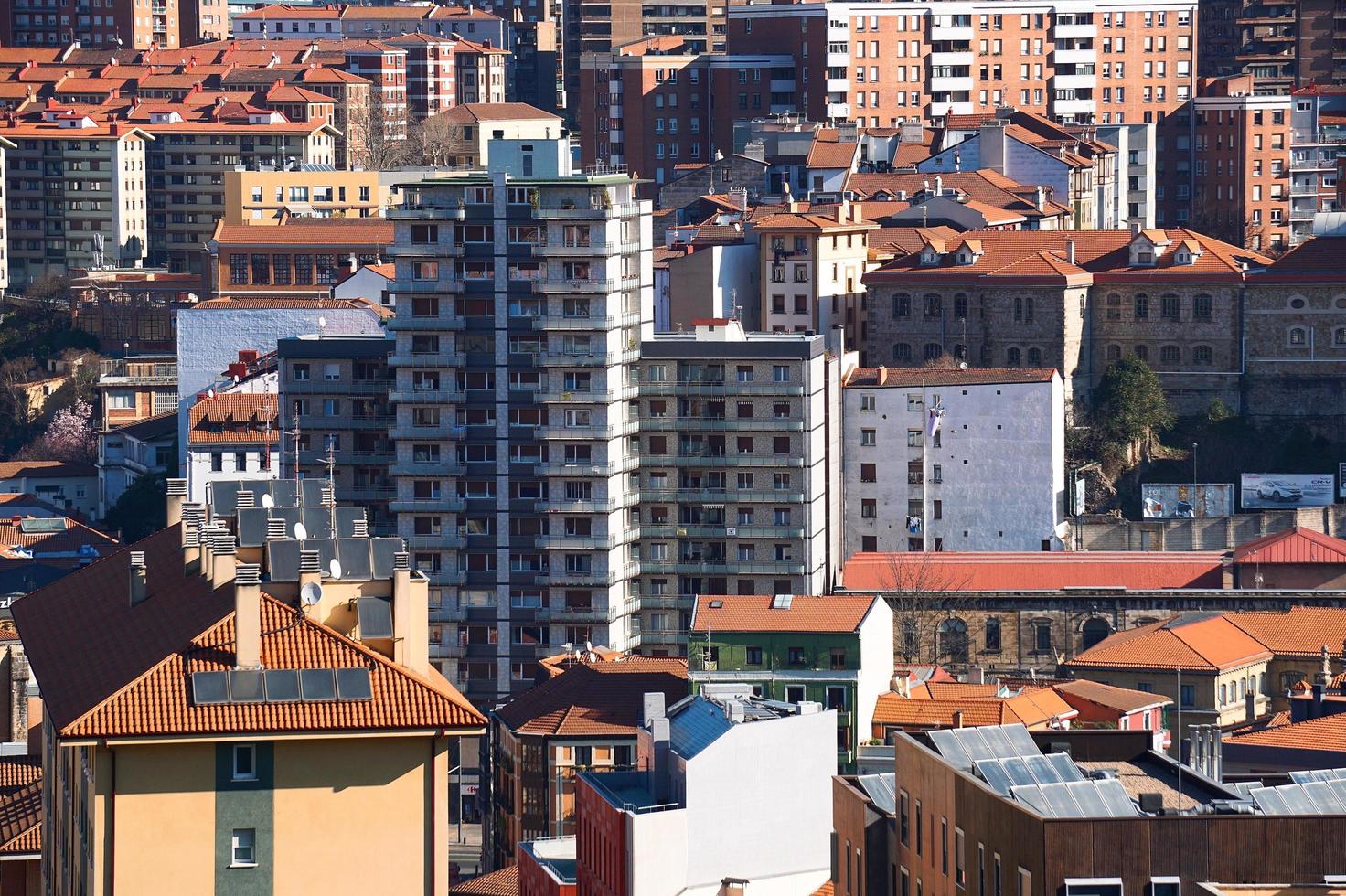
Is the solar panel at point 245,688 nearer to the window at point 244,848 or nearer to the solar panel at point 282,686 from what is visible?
the solar panel at point 282,686

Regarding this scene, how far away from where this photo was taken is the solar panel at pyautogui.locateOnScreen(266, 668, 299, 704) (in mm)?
37094

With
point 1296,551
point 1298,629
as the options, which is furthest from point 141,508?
point 1298,629

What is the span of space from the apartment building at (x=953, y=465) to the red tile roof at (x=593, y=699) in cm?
2568

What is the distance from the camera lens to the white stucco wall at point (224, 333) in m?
134

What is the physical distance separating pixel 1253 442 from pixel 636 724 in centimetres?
4696

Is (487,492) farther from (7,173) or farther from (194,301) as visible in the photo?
(7,173)

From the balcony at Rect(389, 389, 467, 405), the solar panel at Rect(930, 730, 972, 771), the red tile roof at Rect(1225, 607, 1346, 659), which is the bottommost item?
the red tile roof at Rect(1225, 607, 1346, 659)

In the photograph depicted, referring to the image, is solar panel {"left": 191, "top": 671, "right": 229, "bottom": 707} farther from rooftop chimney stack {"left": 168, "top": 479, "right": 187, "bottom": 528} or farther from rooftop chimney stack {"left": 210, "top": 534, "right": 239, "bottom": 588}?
rooftop chimney stack {"left": 168, "top": 479, "right": 187, "bottom": 528}

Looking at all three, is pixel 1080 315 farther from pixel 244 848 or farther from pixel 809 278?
pixel 244 848

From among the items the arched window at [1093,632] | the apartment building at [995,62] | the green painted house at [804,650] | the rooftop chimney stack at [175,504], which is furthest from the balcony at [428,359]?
the apartment building at [995,62]

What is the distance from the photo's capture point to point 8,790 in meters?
46.7

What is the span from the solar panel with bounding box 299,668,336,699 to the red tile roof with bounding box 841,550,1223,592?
67562mm

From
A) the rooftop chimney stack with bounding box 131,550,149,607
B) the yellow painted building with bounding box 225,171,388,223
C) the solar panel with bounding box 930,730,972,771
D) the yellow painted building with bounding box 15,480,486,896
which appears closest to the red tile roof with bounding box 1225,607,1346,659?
the solar panel with bounding box 930,730,972,771

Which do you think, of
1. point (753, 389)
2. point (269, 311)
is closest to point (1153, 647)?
point (753, 389)
